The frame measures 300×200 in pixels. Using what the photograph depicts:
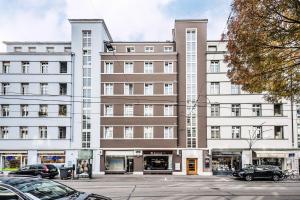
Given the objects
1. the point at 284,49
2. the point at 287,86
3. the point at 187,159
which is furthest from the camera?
the point at 187,159

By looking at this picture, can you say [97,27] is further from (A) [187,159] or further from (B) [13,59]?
(A) [187,159]

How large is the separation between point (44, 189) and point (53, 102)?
41110mm

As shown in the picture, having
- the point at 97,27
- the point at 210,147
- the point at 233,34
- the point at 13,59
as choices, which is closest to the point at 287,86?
the point at 233,34

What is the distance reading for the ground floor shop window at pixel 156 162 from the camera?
153ft

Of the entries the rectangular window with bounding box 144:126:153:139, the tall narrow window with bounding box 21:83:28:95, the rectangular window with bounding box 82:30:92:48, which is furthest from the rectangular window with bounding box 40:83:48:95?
the rectangular window with bounding box 144:126:153:139

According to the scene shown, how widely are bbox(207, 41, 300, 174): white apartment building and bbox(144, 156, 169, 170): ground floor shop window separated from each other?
558cm

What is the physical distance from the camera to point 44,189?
8.26 metres

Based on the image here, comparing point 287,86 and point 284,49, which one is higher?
point 284,49

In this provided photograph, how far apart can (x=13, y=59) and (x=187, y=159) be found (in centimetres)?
2461

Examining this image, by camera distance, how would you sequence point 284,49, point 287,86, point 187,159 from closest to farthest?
point 284,49 → point 287,86 → point 187,159

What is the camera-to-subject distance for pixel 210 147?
153 feet

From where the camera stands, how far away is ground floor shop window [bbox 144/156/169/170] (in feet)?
153

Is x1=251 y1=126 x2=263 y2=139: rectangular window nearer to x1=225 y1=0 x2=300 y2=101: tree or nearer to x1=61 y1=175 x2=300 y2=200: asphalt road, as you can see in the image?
x1=61 y1=175 x2=300 y2=200: asphalt road

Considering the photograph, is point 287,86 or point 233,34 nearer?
point 233,34
